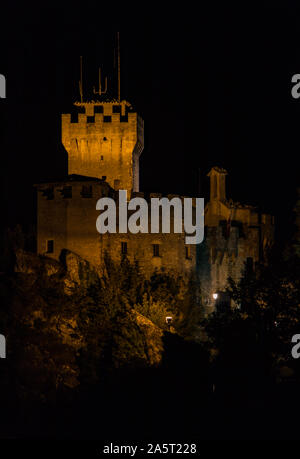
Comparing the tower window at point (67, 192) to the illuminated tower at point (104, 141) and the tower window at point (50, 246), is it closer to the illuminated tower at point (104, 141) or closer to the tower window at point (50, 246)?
the tower window at point (50, 246)

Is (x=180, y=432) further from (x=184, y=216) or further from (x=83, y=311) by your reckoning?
(x=184, y=216)

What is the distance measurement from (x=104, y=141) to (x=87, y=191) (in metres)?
7.45

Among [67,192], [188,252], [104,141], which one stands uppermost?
[104,141]

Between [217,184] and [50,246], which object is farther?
[217,184]

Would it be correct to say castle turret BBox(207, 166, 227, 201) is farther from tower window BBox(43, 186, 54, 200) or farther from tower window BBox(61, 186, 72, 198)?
tower window BBox(43, 186, 54, 200)

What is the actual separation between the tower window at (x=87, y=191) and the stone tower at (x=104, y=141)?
6.19 m

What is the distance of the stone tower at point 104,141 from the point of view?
65.6m

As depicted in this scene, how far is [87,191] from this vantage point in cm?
5894

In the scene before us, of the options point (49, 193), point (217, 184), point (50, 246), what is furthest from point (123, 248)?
point (217, 184)

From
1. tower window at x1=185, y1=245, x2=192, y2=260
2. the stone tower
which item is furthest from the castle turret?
tower window at x1=185, y1=245, x2=192, y2=260

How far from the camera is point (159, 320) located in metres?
58.2

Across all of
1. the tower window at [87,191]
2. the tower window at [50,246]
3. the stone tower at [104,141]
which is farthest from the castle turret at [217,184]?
the tower window at [50,246]

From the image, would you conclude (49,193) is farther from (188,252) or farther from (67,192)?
(188,252)
